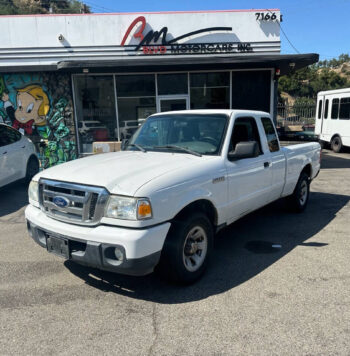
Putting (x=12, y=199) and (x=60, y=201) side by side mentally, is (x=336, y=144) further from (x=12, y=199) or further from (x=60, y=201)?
(x=60, y=201)

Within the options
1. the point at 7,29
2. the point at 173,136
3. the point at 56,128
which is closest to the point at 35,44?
the point at 7,29

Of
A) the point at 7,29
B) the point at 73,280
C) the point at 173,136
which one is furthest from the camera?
the point at 7,29

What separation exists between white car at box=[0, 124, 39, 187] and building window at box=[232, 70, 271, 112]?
8.07 meters

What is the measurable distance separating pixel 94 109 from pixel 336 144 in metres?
11.0

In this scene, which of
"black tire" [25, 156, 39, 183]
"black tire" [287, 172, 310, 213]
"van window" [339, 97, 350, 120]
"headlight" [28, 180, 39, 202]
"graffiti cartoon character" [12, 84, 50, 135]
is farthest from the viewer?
"van window" [339, 97, 350, 120]

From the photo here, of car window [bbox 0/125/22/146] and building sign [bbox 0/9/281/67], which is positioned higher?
building sign [bbox 0/9/281/67]

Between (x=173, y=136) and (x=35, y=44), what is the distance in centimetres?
1083

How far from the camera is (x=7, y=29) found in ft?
42.3

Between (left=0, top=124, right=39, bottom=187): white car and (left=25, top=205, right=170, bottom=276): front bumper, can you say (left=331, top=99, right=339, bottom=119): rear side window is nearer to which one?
(left=0, top=124, right=39, bottom=187): white car

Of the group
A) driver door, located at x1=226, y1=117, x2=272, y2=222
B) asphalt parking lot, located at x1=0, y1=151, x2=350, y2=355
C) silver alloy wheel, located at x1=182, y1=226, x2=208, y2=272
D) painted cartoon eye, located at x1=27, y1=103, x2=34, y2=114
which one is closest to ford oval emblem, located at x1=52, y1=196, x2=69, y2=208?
asphalt parking lot, located at x1=0, y1=151, x2=350, y2=355

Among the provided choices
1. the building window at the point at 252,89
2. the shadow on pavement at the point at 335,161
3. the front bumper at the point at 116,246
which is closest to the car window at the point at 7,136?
the front bumper at the point at 116,246

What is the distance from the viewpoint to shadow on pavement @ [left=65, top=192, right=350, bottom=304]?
362 cm

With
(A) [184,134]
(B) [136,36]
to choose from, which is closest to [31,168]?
(A) [184,134]

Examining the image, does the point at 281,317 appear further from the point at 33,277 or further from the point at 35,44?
the point at 35,44
